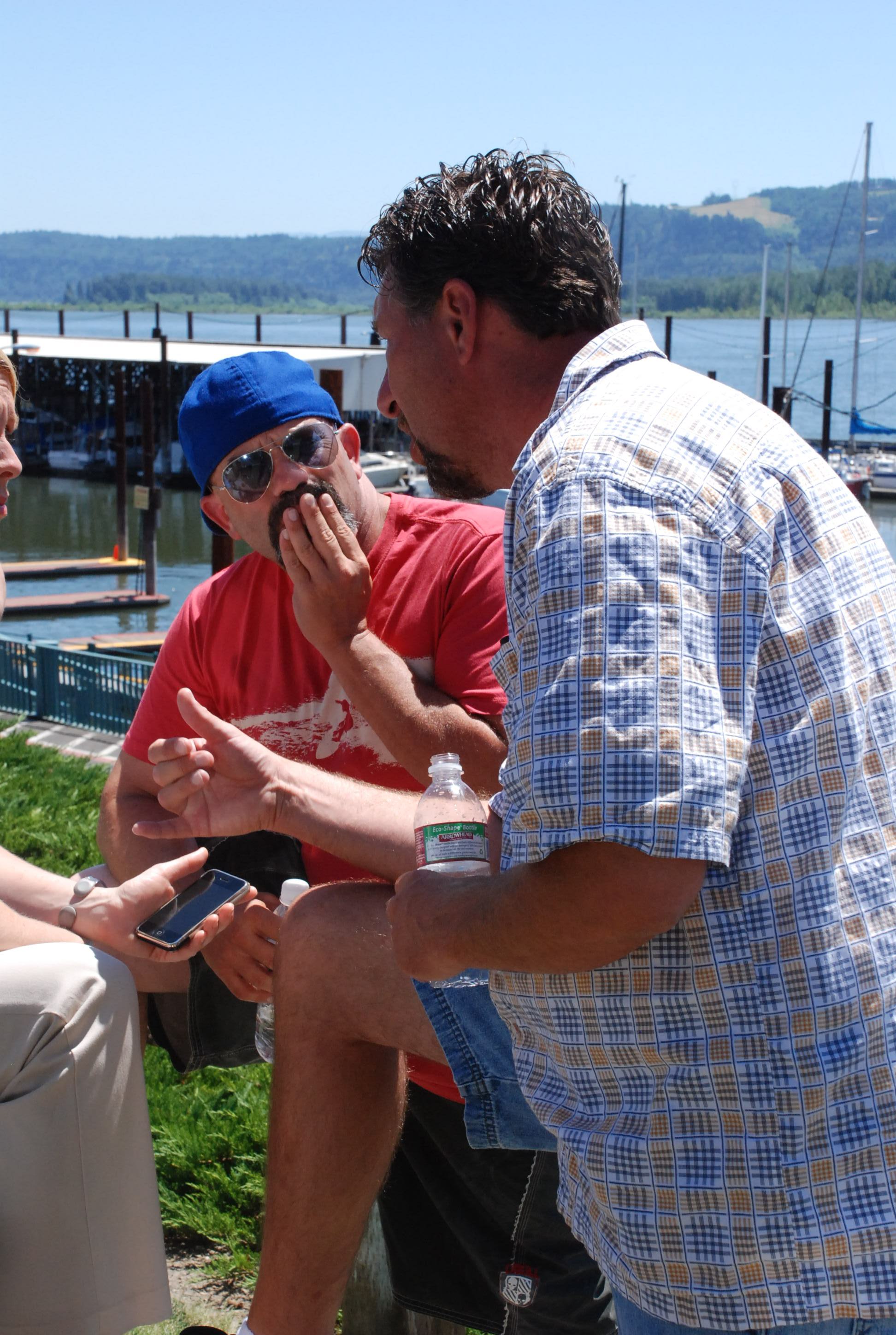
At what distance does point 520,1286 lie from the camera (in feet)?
7.90

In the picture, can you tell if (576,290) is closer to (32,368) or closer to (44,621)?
(44,621)

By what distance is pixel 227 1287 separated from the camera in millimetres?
2801

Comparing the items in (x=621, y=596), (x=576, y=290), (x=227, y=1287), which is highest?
(x=576, y=290)

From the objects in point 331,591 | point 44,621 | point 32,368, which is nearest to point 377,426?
point 32,368

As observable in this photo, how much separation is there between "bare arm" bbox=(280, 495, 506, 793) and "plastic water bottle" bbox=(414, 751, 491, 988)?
0.39 m

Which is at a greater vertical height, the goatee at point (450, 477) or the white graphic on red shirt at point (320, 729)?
the goatee at point (450, 477)

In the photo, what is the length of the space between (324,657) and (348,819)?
0.45m

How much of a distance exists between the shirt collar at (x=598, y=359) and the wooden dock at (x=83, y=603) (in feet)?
75.0

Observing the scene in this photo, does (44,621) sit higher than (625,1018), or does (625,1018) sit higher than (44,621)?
(625,1018)

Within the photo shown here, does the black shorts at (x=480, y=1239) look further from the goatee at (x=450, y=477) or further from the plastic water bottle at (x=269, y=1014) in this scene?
the goatee at (x=450, y=477)

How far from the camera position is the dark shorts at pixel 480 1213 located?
2184 mm

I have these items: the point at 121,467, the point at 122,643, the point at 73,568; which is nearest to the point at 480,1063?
the point at 122,643

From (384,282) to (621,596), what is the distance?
91 centimetres

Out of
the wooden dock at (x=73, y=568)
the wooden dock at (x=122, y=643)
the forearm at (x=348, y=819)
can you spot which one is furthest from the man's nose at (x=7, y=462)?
the wooden dock at (x=73, y=568)
